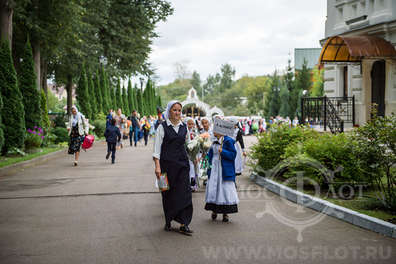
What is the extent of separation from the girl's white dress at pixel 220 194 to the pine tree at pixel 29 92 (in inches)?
561

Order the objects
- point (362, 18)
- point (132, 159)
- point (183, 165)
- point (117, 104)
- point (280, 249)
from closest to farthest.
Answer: point (280, 249), point (183, 165), point (362, 18), point (132, 159), point (117, 104)

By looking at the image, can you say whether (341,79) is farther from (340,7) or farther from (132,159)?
(132,159)

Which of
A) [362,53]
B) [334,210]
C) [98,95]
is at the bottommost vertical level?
[334,210]

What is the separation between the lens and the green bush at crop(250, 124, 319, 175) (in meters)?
12.2

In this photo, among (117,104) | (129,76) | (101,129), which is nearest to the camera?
(101,129)

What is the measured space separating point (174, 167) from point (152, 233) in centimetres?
100

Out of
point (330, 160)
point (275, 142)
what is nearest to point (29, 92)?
point (275, 142)

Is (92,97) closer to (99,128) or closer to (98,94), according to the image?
(98,94)

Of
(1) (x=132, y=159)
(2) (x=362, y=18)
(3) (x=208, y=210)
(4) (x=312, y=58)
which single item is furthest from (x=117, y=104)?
(4) (x=312, y=58)

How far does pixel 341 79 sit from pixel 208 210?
589 inches

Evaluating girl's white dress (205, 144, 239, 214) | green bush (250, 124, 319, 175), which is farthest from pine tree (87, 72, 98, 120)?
girl's white dress (205, 144, 239, 214)

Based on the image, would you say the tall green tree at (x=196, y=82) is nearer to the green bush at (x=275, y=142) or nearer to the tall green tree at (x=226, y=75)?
the tall green tree at (x=226, y=75)

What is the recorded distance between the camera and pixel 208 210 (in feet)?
26.7

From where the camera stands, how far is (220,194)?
7715mm
